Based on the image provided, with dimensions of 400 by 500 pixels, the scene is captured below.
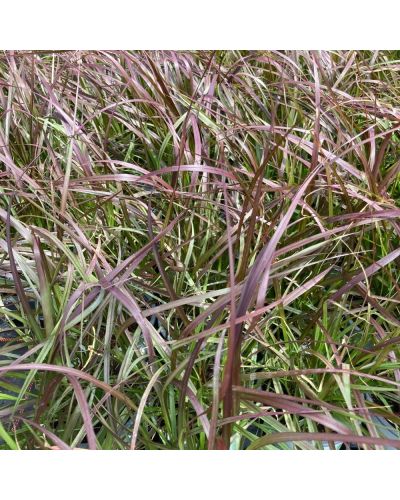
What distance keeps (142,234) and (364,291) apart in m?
0.35

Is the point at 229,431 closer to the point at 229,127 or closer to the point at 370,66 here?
the point at 229,127

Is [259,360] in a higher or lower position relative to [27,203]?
lower

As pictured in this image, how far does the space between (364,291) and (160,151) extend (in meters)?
0.45

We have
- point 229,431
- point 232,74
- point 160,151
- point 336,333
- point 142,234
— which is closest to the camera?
point 229,431

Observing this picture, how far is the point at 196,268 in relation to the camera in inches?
35.8

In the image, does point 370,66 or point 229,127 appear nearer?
point 229,127

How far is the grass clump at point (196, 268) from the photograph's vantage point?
731mm

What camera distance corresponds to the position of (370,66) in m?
1.40

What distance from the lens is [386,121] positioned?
3.92ft

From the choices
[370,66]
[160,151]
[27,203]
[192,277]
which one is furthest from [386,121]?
[27,203]

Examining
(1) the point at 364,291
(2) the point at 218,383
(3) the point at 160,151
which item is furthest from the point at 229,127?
(2) the point at 218,383

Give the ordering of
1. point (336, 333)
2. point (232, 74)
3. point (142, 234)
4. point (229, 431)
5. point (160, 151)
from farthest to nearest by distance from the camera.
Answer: point (232, 74) → point (160, 151) → point (142, 234) → point (336, 333) → point (229, 431)

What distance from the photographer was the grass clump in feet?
2.40
